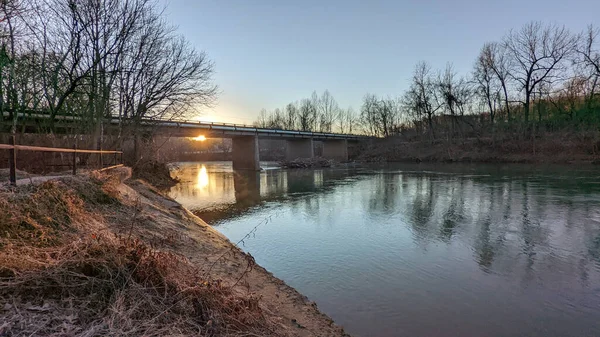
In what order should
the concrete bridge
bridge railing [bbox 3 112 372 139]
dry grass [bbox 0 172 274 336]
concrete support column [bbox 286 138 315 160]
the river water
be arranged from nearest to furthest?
dry grass [bbox 0 172 274 336], the river water, bridge railing [bbox 3 112 372 139], the concrete bridge, concrete support column [bbox 286 138 315 160]

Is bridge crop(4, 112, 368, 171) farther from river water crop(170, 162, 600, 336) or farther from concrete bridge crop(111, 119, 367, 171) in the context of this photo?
river water crop(170, 162, 600, 336)

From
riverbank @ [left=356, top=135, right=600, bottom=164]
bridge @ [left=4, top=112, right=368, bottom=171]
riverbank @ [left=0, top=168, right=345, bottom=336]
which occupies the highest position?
bridge @ [left=4, top=112, right=368, bottom=171]

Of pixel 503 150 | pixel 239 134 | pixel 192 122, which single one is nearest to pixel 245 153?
pixel 239 134

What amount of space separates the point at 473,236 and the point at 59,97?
1965 cm

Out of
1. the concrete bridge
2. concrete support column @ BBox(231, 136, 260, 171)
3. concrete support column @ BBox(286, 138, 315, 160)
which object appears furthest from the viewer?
concrete support column @ BBox(286, 138, 315, 160)

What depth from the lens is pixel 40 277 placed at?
2975 mm

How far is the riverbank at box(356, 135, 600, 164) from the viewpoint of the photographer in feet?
125

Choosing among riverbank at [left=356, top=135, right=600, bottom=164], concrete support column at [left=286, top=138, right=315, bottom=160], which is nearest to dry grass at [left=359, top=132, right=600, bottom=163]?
riverbank at [left=356, top=135, right=600, bottom=164]

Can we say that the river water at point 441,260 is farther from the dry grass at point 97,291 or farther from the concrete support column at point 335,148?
the concrete support column at point 335,148

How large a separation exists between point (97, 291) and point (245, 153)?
1922 inches

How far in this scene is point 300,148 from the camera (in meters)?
65.1

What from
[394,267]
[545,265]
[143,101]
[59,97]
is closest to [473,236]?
[545,265]

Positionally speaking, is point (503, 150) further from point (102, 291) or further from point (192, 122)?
point (102, 291)

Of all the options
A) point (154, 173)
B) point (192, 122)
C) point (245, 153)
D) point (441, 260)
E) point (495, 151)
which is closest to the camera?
point (441, 260)
